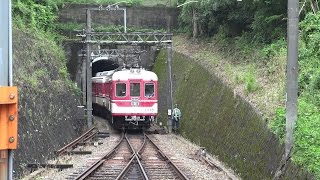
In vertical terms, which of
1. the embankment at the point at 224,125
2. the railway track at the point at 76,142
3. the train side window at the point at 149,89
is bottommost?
the railway track at the point at 76,142

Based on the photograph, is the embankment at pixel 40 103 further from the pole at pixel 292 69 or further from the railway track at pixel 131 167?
the pole at pixel 292 69

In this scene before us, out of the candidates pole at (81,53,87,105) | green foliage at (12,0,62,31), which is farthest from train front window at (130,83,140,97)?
pole at (81,53,87,105)

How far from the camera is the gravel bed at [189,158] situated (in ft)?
43.1

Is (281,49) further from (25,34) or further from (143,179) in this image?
(25,34)

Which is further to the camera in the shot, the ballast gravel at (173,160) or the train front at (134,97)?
the train front at (134,97)

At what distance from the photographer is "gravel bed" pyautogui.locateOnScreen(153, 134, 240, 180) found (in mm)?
13148

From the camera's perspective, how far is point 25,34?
19672 mm

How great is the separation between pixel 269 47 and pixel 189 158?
4.84m

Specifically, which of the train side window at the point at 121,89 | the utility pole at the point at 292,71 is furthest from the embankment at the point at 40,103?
the utility pole at the point at 292,71

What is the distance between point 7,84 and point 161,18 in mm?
33002

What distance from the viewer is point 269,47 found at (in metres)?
17.8

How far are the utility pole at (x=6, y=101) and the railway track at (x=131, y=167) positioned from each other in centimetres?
870

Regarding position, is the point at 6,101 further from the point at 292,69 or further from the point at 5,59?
the point at 292,69

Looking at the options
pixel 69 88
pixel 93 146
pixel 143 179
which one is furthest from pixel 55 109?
pixel 143 179
